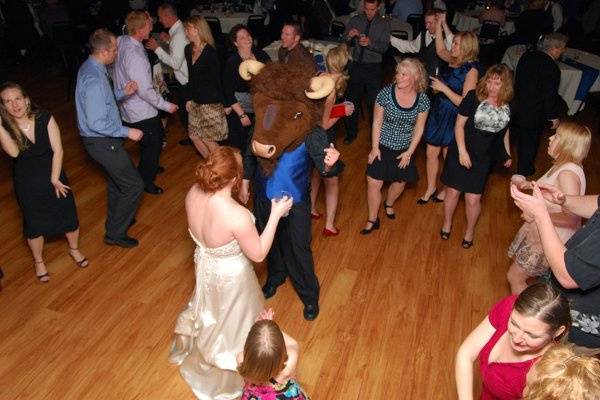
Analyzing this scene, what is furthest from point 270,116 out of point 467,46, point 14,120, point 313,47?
point 313,47

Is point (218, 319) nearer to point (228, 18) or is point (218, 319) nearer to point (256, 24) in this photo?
point (256, 24)

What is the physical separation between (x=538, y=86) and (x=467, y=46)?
0.88 meters

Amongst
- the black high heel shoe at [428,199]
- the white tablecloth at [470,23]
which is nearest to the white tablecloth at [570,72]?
the white tablecloth at [470,23]

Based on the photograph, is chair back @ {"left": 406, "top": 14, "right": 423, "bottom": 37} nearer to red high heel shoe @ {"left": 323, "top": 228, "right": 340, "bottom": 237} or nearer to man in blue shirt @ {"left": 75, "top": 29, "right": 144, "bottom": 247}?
red high heel shoe @ {"left": 323, "top": 228, "right": 340, "bottom": 237}

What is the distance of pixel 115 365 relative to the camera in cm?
289

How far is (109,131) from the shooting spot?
3.33 meters

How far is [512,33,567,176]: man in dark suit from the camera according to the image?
13.5 feet

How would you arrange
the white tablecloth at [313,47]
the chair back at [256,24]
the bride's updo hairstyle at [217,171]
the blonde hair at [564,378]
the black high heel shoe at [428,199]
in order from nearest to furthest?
1. the blonde hair at [564,378]
2. the bride's updo hairstyle at [217,171]
3. the black high heel shoe at [428,199]
4. the white tablecloth at [313,47]
5. the chair back at [256,24]

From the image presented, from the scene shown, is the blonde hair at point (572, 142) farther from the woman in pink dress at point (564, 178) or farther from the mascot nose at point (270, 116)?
the mascot nose at point (270, 116)

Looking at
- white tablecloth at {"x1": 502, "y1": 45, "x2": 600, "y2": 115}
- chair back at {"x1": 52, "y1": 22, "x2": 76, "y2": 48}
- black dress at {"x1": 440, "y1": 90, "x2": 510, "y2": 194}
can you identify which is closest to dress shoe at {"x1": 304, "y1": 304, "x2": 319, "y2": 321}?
black dress at {"x1": 440, "y1": 90, "x2": 510, "y2": 194}

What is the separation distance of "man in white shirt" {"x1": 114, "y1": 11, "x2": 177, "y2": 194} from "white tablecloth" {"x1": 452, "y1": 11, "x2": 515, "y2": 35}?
5436 mm

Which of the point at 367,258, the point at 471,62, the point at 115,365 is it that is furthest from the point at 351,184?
the point at 115,365

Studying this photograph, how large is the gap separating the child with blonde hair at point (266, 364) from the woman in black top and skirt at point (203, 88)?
2.78 metres

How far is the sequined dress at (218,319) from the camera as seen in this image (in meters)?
2.47
